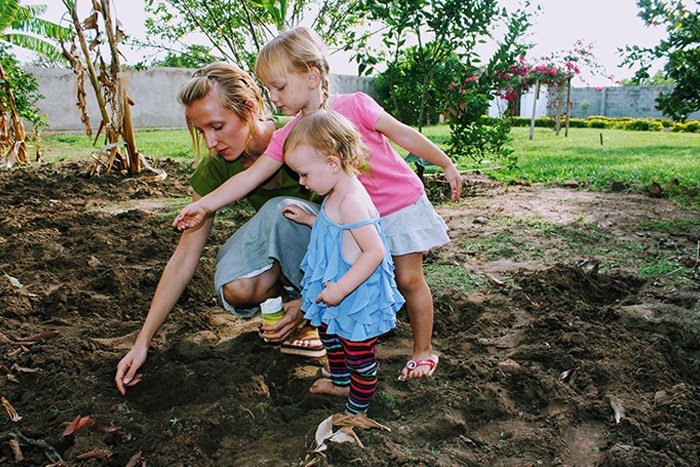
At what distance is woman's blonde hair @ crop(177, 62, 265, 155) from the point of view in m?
2.38

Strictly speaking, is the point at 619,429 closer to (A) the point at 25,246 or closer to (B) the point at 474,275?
(B) the point at 474,275

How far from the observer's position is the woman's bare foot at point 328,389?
7.44ft

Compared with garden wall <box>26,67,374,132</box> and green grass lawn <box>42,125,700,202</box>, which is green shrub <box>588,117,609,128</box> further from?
garden wall <box>26,67,374,132</box>

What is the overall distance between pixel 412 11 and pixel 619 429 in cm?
464

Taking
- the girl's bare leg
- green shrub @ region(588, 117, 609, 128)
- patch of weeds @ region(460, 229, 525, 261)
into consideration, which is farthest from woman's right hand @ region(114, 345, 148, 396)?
green shrub @ region(588, 117, 609, 128)

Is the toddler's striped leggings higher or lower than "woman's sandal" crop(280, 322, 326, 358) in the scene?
higher

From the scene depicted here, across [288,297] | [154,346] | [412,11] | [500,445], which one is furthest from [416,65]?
[500,445]

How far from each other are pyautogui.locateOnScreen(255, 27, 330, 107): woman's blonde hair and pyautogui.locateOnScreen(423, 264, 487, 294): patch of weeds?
143 centimetres

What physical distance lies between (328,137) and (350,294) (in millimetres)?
541

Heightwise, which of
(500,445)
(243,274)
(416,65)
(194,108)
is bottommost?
(500,445)

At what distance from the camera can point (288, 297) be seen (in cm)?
292

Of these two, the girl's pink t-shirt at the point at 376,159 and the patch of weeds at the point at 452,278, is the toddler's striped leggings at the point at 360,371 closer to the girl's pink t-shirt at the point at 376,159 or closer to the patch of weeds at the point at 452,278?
the girl's pink t-shirt at the point at 376,159

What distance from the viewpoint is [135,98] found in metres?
17.2

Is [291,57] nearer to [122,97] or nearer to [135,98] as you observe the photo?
[122,97]
